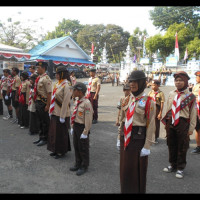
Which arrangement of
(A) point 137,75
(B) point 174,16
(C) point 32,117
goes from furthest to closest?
A: (B) point 174,16, (C) point 32,117, (A) point 137,75

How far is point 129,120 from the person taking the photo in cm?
281

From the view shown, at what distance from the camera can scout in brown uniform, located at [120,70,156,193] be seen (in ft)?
9.01

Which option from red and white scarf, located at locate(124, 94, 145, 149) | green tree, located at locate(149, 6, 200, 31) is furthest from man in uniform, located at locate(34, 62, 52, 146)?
green tree, located at locate(149, 6, 200, 31)

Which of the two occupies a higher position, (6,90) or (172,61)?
(172,61)

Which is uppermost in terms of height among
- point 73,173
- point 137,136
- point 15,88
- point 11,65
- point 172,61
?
point 172,61

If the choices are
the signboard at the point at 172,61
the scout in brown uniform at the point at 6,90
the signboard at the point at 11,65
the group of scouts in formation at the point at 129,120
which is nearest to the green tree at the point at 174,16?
the signboard at the point at 172,61

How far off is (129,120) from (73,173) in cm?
176

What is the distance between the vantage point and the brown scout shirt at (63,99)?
4227 millimetres

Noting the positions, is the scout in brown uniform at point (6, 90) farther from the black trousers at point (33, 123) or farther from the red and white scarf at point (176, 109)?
the red and white scarf at point (176, 109)

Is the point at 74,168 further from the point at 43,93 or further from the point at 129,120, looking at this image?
the point at 43,93

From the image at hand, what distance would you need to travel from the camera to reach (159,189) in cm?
333

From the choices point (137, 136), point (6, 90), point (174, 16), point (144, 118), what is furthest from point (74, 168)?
point (174, 16)

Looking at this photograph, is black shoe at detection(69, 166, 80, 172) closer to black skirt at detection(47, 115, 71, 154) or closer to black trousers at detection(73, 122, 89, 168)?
black trousers at detection(73, 122, 89, 168)

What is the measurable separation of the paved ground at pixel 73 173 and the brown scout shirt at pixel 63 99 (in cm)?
103
